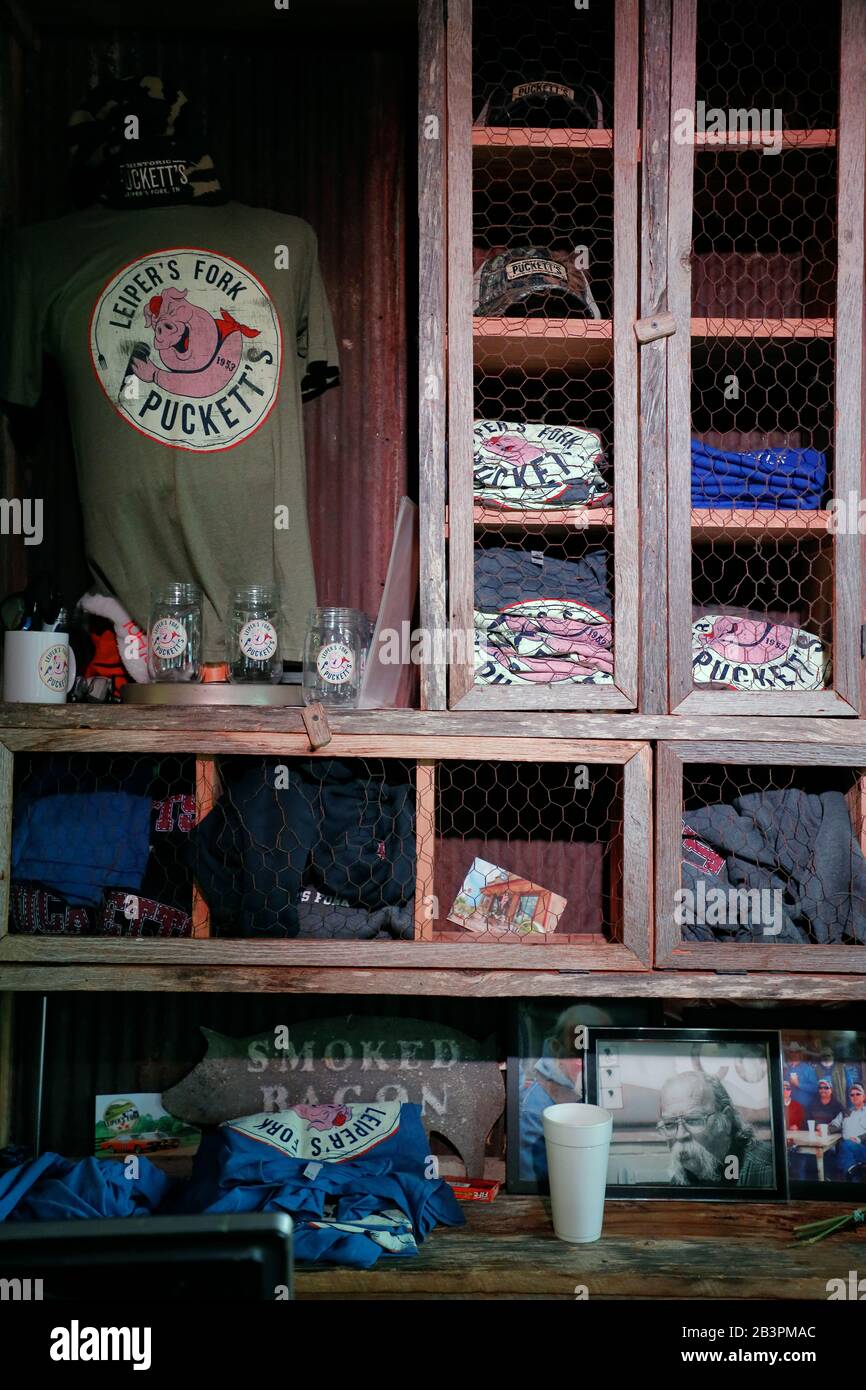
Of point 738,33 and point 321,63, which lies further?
point 321,63

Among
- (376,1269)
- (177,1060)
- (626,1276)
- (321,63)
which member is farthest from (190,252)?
(626,1276)

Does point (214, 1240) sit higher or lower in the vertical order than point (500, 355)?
lower

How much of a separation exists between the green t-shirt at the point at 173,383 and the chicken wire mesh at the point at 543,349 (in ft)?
1.32

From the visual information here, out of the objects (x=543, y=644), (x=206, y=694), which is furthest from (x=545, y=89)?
(x=206, y=694)

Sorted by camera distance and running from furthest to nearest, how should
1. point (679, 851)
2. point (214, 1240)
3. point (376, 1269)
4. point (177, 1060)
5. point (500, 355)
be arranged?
point (177, 1060) → point (500, 355) → point (679, 851) → point (376, 1269) → point (214, 1240)

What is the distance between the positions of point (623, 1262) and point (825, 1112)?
1.74 ft

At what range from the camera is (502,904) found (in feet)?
7.15

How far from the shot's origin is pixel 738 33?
2135mm

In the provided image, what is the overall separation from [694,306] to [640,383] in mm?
516

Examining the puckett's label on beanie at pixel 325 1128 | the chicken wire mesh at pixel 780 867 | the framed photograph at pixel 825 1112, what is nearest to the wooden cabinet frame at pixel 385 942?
the chicken wire mesh at pixel 780 867

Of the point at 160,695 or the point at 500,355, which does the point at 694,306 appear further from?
the point at 160,695

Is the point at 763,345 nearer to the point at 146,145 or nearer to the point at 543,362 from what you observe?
the point at 543,362

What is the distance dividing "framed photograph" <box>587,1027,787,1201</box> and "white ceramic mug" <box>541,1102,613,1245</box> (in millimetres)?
191

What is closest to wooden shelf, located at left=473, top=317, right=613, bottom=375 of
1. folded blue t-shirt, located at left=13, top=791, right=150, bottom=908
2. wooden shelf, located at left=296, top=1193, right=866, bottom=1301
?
folded blue t-shirt, located at left=13, top=791, right=150, bottom=908
